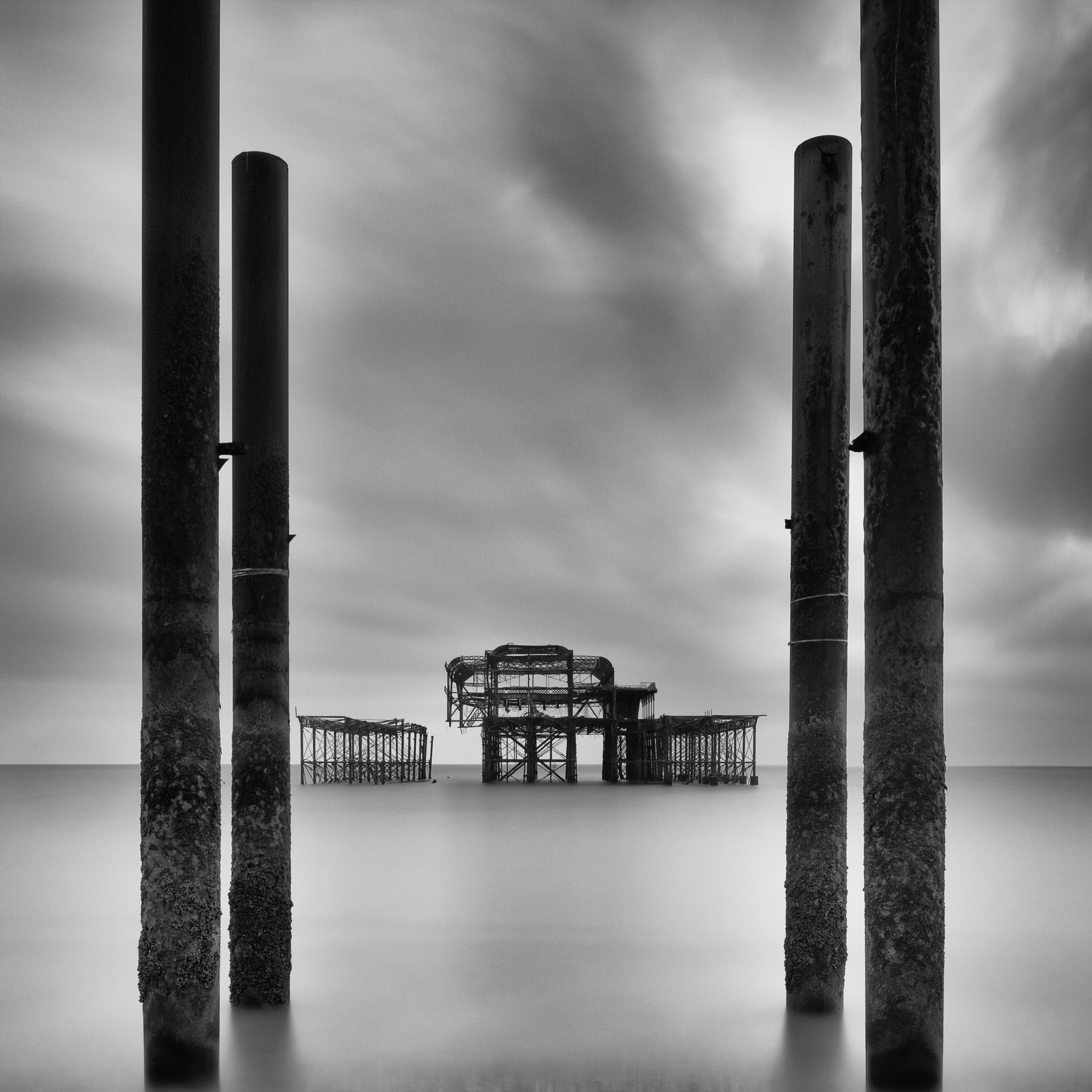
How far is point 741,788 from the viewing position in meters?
64.8

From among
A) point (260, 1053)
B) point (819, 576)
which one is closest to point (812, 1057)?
point (819, 576)

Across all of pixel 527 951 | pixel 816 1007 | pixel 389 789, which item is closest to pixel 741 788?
pixel 389 789

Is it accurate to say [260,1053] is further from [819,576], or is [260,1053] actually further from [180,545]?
[819,576]

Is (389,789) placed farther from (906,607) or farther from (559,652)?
(906,607)

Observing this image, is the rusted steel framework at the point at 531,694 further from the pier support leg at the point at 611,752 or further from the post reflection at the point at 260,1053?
the post reflection at the point at 260,1053

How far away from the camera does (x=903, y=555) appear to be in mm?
5242

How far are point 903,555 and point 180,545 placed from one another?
3.38m

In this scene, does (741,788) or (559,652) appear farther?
(741,788)

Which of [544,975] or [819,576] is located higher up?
[819,576]

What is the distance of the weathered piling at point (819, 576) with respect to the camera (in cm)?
745

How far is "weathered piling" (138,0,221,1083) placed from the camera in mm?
5602

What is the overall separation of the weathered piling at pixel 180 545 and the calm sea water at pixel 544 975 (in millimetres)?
1919

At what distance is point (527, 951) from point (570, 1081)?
5.84 m

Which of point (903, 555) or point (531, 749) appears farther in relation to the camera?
point (531, 749)
